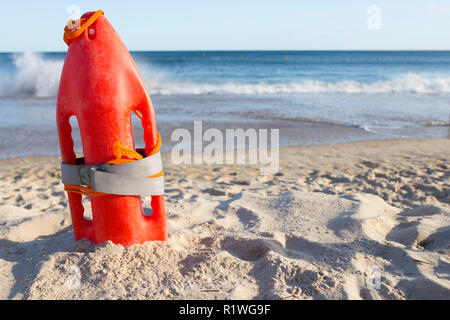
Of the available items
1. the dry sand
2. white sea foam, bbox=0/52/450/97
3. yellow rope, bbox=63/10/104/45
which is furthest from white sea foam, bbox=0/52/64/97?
yellow rope, bbox=63/10/104/45

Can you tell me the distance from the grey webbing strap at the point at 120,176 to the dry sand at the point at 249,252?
349 mm

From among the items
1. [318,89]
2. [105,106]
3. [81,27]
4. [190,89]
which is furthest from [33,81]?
[105,106]

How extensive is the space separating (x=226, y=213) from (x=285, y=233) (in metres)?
0.61

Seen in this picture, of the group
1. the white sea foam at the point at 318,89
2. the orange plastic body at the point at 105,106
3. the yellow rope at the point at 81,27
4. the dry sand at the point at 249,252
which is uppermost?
the yellow rope at the point at 81,27

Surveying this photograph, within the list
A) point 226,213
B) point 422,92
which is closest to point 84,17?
point 226,213

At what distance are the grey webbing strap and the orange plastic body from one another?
7 centimetres

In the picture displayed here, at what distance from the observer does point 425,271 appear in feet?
6.48

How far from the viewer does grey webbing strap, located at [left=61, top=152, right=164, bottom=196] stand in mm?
1917

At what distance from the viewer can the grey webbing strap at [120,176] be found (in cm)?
192

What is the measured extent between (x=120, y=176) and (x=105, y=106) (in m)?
0.37

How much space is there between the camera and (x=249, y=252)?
2230 millimetres

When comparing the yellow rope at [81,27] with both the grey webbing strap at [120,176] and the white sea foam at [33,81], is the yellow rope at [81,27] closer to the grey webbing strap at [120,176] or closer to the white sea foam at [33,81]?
the grey webbing strap at [120,176]

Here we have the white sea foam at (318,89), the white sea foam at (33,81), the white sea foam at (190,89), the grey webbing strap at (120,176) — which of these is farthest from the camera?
the white sea foam at (318,89)

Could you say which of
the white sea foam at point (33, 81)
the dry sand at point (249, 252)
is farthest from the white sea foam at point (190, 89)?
the dry sand at point (249, 252)
